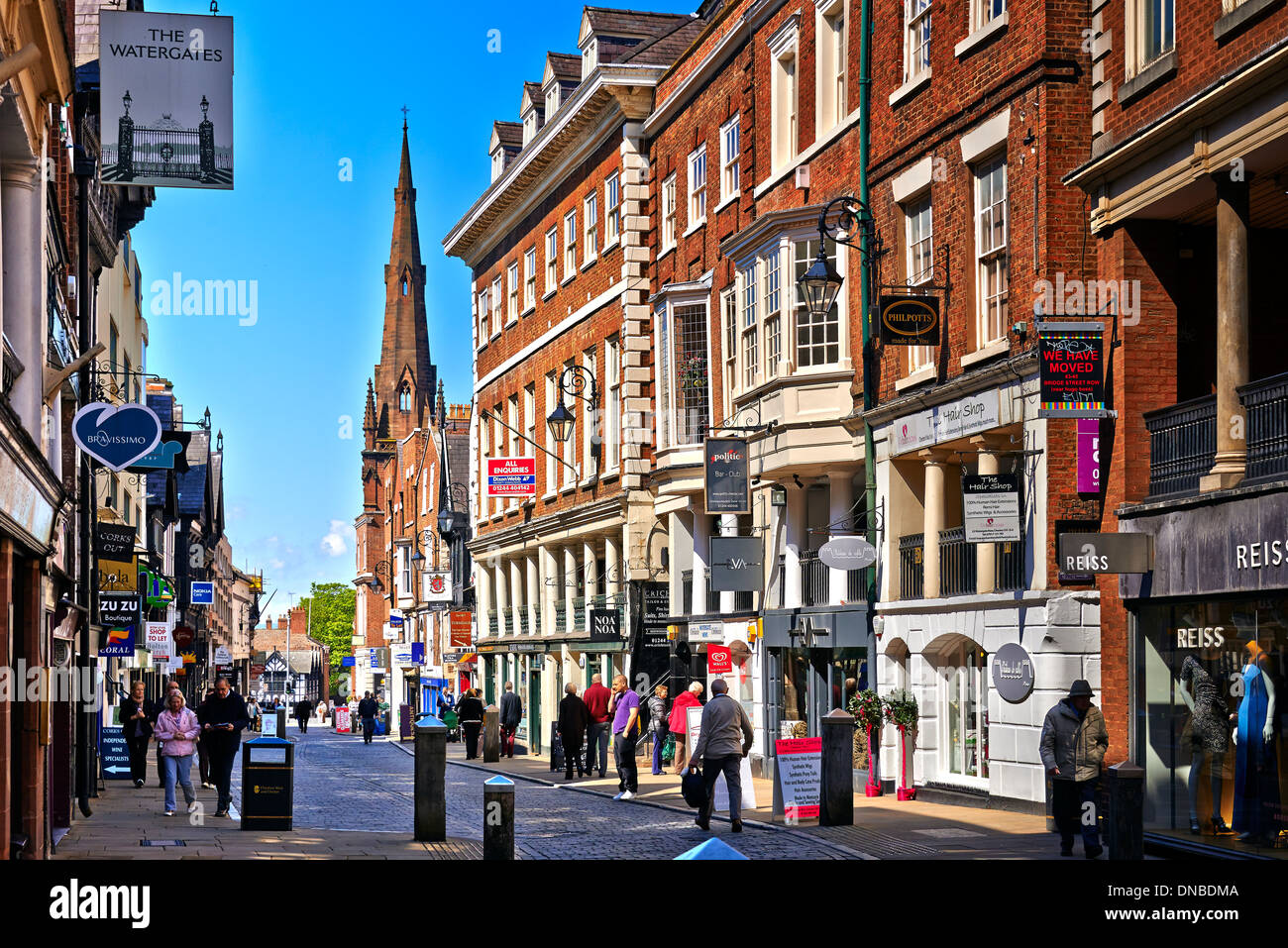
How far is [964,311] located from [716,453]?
26.1ft

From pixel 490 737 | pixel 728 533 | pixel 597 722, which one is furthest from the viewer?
pixel 490 737

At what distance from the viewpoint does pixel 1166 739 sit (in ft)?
56.6

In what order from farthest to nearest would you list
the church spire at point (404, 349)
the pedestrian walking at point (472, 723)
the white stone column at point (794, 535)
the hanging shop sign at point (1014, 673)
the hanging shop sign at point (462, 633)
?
the church spire at point (404, 349) < the hanging shop sign at point (462, 633) < the pedestrian walking at point (472, 723) < the white stone column at point (794, 535) < the hanging shop sign at point (1014, 673)

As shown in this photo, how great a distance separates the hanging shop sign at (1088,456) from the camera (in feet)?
62.6

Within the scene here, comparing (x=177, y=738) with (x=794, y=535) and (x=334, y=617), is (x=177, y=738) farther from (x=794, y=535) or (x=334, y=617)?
(x=334, y=617)

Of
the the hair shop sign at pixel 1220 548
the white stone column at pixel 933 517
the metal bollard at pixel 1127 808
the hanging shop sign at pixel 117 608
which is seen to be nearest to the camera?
the metal bollard at pixel 1127 808

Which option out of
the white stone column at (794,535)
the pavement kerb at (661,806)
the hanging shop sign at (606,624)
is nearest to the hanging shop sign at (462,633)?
the pavement kerb at (661,806)

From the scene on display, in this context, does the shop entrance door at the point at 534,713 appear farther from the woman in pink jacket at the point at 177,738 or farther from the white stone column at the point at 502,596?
the woman in pink jacket at the point at 177,738

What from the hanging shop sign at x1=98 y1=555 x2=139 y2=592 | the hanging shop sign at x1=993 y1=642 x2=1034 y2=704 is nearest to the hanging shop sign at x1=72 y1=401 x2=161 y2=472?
the hanging shop sign at x1=993 y1=642 x2=1034 y2=704

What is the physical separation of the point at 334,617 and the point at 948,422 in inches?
5370

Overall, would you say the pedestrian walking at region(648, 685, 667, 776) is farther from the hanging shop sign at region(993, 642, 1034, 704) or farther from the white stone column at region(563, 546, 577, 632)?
the hanging shop sign at region(993, 642, 1034, 704)

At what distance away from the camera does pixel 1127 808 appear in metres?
12.7

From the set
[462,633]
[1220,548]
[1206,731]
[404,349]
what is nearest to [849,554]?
[1206,731]

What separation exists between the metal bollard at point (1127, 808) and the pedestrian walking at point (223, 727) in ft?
41.7
